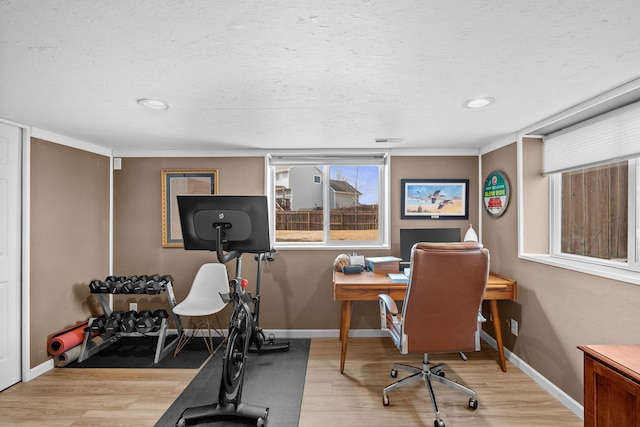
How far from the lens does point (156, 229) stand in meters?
3.87

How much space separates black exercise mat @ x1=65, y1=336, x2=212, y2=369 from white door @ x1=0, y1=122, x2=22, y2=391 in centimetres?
47

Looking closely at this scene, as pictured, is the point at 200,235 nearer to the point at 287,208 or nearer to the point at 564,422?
the point at 287,208

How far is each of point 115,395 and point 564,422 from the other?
330cm

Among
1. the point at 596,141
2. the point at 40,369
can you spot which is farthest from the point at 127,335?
the point at 596,141

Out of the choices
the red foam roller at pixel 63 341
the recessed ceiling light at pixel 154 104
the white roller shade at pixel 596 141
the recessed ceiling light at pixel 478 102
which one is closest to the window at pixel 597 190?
the white roller shade at pixel 596 141

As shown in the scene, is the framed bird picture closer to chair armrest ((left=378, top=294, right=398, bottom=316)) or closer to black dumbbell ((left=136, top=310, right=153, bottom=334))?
chair armrest ((left=378, top=294, right=398, bottom=316))

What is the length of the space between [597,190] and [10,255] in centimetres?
467

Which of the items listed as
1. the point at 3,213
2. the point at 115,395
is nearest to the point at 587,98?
the point at 115,395

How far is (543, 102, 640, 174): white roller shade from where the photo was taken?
2.08m

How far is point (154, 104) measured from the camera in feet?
7.47

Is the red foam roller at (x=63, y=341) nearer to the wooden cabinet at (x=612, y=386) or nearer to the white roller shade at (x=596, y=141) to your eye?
the wooden cabinet at (x=612, y=386)

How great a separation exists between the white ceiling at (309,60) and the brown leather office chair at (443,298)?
1030 mm

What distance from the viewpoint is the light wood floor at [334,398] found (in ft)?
7.50


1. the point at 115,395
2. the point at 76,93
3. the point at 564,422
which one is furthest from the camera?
the point at 115,395
